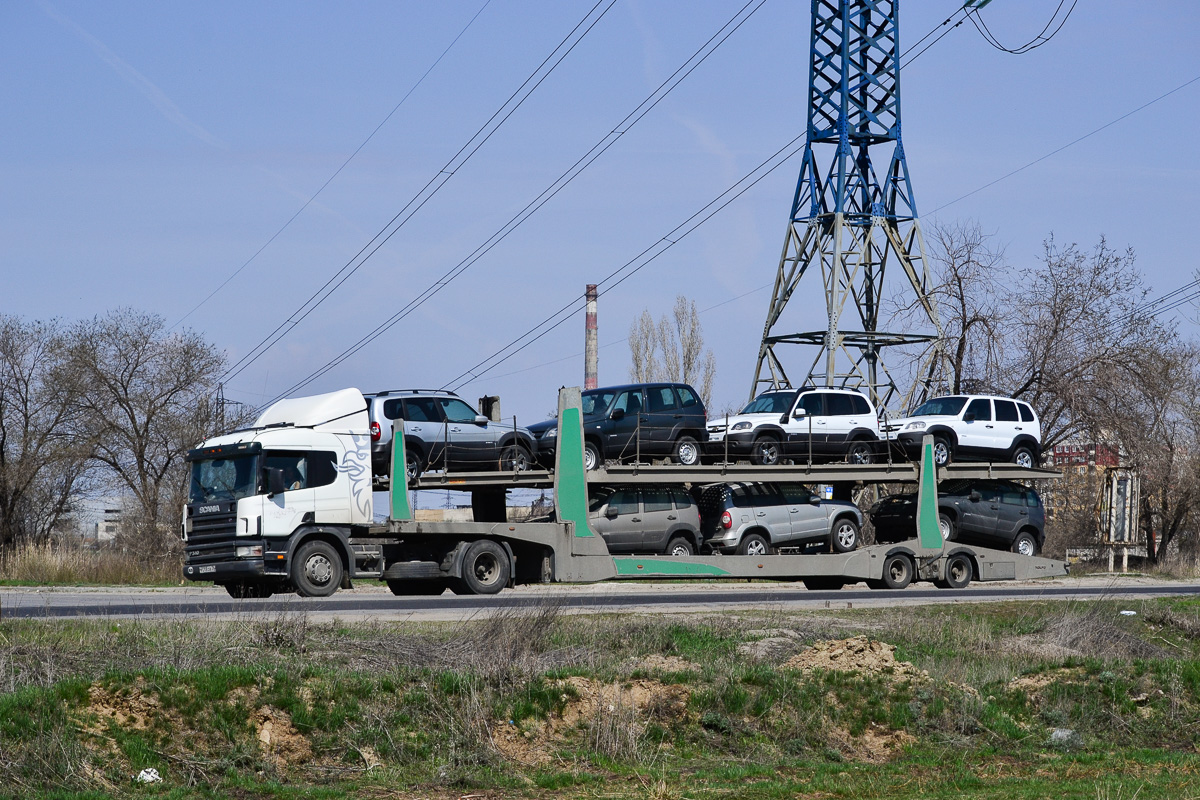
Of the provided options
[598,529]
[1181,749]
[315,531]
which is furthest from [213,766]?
[598,529]

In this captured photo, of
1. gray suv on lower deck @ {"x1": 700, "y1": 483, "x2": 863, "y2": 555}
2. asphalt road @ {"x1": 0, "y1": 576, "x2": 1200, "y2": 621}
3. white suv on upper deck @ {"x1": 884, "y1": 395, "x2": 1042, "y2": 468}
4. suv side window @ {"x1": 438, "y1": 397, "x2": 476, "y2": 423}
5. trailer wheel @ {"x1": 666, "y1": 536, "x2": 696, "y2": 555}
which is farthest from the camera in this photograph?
white suv on upper deck @ {"x1": 884, "y1": 395, "x2": 1042, "y2": 468}

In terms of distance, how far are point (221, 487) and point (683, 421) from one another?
28.2 ft

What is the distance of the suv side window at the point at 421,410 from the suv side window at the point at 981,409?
11616 mm

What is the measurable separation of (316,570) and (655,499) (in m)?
6.40

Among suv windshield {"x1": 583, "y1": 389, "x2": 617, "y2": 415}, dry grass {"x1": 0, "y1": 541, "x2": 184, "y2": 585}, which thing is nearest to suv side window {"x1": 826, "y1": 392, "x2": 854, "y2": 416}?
suv windshield {"x1": 583, "y1": 389, "x2": 617, "y2": 415}

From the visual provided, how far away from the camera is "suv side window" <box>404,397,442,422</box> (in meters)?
22.9

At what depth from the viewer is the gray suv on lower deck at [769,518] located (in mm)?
24109

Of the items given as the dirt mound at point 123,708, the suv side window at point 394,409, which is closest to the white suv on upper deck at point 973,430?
the suv side window at point 394,409

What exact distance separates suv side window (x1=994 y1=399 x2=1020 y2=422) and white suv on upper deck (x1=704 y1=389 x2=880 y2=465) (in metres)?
2.95

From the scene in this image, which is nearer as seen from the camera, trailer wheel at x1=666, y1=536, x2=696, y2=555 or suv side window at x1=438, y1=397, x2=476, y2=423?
suv side window at x1=438, y1=397, x2=476, y2=423

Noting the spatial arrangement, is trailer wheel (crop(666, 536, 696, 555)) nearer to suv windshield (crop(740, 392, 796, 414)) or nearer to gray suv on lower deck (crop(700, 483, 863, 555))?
gray suv on lower deck (crop(700, 483, 863, 555))

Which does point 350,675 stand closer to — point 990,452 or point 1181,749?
point 1181,749

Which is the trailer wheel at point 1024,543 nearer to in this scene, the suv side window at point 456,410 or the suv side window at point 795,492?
the suv side window at point 795,492

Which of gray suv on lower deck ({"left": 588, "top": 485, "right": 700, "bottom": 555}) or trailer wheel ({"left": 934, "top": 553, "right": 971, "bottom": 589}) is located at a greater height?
gray suv on lower deck ({"left": 588, "top": 485, "right": 700, "bottom": 555})
